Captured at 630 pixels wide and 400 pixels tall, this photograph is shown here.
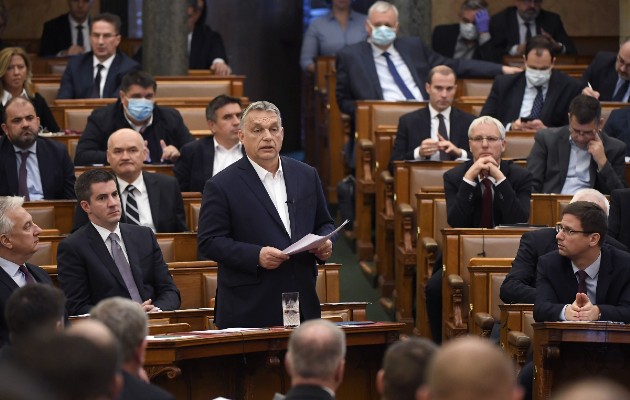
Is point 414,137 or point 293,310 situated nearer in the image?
point 293,310

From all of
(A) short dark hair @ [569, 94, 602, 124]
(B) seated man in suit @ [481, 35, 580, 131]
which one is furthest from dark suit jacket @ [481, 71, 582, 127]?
(A) short dark hair @ [569, 94, 602, 124]

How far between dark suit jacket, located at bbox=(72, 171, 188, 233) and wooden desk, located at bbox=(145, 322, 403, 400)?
2293 mm

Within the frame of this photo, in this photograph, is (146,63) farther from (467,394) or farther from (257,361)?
(467,394)

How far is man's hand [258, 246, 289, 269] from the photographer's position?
18.3ft

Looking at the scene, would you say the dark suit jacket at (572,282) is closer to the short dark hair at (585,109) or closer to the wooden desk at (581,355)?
the wooden desk at (581,355)

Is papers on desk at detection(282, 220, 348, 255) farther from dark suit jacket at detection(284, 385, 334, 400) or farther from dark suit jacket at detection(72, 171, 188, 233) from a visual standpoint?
dark suit jacket at detection(72, 171, 188, 233)

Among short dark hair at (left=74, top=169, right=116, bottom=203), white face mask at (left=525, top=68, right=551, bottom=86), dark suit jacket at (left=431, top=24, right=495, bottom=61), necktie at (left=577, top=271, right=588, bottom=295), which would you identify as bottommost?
necktie at (left=577, top=271, right=588, bottom=295)

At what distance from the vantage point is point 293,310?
5.62 meters

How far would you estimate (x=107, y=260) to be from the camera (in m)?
6.19

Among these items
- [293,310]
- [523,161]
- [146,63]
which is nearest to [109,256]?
[293,310]

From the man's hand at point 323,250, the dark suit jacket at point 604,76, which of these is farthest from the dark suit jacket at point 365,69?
the man's hand at point 323,250

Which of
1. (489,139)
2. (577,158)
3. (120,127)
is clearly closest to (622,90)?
(577,158)

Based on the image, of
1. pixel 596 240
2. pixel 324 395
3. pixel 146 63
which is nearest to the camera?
pixel 324 395

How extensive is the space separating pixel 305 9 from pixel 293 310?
9844mm
